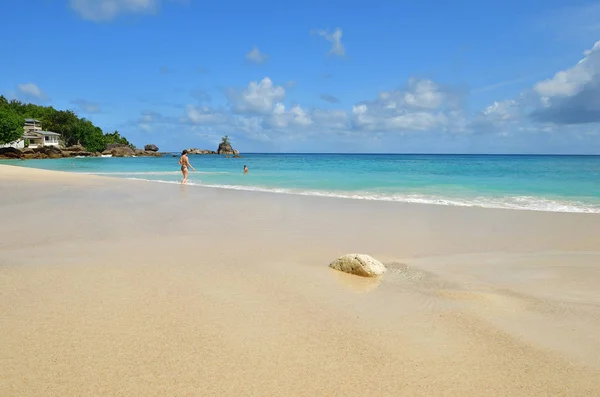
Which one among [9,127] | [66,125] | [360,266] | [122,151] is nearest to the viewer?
[360,266]

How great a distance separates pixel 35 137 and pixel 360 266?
103 m

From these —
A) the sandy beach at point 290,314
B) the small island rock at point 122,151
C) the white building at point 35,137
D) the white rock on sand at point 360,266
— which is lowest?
the sandy beach at point 290,314

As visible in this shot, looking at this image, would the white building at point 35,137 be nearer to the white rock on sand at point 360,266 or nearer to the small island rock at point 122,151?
the small island rock at point 122,151

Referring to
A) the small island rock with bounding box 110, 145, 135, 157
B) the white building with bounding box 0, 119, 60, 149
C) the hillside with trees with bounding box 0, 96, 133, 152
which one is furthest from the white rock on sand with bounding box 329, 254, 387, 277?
the small island rock with bounding box 110, 145, 135, 157

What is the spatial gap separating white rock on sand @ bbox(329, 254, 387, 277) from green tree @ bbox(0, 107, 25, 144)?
84405 millimetres

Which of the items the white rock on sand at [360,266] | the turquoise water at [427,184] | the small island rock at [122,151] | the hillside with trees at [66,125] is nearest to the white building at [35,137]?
the hillside with trees at [66,125]

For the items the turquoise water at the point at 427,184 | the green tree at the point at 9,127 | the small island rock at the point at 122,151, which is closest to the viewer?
the turquoise water at the point at 427,184

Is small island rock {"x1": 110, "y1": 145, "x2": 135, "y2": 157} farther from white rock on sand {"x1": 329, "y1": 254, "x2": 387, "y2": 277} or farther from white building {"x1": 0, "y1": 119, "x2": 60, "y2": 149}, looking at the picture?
white rock on sand {"x1": 329, "y1": 254, "x2": 387, "y2": 277}

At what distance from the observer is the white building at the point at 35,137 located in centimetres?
8414

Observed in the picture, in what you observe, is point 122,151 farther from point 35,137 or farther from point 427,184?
point 427,184

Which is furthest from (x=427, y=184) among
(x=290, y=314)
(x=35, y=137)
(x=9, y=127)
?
(x=35, y=137)

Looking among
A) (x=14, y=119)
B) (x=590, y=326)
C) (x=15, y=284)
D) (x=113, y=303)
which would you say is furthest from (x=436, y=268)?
(x=14, y=119)

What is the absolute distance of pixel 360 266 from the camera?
18.2 feet

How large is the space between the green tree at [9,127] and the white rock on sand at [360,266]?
84.4 metres
